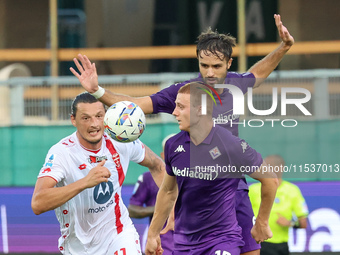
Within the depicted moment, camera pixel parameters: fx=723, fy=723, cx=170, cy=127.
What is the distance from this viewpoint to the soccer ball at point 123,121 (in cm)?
617

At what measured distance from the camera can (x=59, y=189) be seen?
6.07 m

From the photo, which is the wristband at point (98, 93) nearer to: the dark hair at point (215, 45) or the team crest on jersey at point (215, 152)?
the dark hair at point (215, 45)

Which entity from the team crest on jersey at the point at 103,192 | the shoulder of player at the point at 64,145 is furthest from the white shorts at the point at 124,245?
the shoulder of player at the point at 64,145

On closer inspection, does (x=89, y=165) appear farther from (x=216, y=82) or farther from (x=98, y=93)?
(x=216, y=82)

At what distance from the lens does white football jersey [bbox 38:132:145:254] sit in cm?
661

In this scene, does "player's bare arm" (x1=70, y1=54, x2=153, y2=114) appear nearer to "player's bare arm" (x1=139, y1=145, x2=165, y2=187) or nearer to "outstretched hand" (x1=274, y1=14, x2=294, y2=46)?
"player's bare arm" (x1=139, y1=145, x2=165, y2=187)

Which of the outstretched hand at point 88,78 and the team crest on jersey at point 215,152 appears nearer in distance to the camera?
the team crest on jersey at point 215,152

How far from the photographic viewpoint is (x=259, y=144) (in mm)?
11781

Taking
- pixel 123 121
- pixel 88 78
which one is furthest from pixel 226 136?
pixel 88 78

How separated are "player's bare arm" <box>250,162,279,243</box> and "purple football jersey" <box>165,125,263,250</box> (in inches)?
4.6

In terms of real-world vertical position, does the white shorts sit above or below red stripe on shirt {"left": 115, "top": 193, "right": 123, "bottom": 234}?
below

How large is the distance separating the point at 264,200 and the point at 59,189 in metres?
1.71

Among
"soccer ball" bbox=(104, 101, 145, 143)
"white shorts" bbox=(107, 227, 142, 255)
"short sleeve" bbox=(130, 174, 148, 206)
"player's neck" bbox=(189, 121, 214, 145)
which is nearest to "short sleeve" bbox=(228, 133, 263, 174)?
"player's neck" bbox=(189, 121, 214, 145)

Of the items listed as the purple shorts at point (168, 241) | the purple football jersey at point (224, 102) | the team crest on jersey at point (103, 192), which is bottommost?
the purple shorts at point (168, 241)
